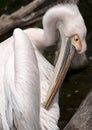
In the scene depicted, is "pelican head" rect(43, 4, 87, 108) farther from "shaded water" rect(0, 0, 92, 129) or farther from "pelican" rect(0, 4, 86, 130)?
"shaded water" rect(0, 0, 92, 129)

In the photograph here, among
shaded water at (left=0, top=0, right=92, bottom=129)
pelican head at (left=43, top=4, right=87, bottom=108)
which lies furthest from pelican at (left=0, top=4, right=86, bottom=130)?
shaded water at (left=0, top=0, right=92, bottom=129)

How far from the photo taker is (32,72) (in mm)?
5215

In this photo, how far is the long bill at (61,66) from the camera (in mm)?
5379

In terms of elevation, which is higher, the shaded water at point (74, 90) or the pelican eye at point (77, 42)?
the pelican eye at point (77, 42)

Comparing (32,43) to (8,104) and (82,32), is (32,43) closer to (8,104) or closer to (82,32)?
(82,32)

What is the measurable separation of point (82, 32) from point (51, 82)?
545 mm

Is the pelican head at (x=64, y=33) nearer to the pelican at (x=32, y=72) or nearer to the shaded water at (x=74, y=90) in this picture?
the pelican at (x=32, y=72)

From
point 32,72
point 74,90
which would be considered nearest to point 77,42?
point 32,72

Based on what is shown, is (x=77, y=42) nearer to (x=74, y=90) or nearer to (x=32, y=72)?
(x=32, y=72)

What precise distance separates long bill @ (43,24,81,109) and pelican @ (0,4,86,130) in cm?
3

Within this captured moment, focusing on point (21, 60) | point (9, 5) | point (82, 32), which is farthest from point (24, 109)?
point (9, 5)

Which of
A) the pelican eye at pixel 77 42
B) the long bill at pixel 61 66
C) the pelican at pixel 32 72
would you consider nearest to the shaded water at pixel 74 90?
the pelican at pixel 32 72

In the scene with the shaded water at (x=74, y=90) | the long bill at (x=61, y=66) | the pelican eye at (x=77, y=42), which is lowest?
the shaded water at (x=74, y=90)

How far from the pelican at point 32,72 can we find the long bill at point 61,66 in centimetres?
3
